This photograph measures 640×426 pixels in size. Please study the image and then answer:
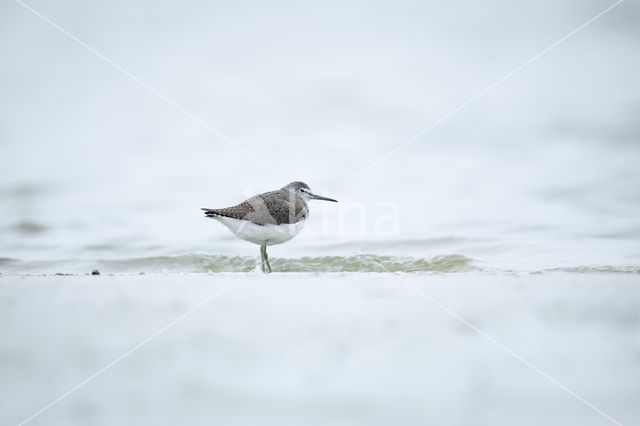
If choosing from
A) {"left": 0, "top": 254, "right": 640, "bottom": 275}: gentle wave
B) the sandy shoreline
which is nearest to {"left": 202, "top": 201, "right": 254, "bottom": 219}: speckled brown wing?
{"left": 0, "top": 254, "right": 640, "bottom": 275}: gentle wave

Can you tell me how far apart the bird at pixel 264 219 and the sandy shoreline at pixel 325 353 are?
1.49 meters

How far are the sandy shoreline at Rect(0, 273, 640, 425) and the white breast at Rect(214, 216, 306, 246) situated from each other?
1502 millimetres

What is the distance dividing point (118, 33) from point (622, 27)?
900cm

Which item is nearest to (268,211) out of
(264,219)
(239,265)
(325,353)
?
(264,219)

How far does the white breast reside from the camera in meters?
7.86

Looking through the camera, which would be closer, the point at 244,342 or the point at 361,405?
the point at 361,405

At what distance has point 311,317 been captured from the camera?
546 cm

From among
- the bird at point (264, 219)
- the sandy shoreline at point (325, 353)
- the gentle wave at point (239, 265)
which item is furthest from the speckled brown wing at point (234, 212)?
the sandy shoreline at point (325, 353)

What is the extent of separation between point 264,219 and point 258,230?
0.41 feet

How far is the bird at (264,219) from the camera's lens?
7832mm

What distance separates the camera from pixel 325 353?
15.8 ft

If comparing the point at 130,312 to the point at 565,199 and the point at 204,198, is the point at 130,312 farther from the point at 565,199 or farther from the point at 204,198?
the point at 565,199

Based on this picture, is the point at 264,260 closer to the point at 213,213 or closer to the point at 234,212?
the point at 234,212

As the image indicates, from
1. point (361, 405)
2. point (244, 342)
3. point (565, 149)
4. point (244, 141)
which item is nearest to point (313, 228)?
point (244, 141)
